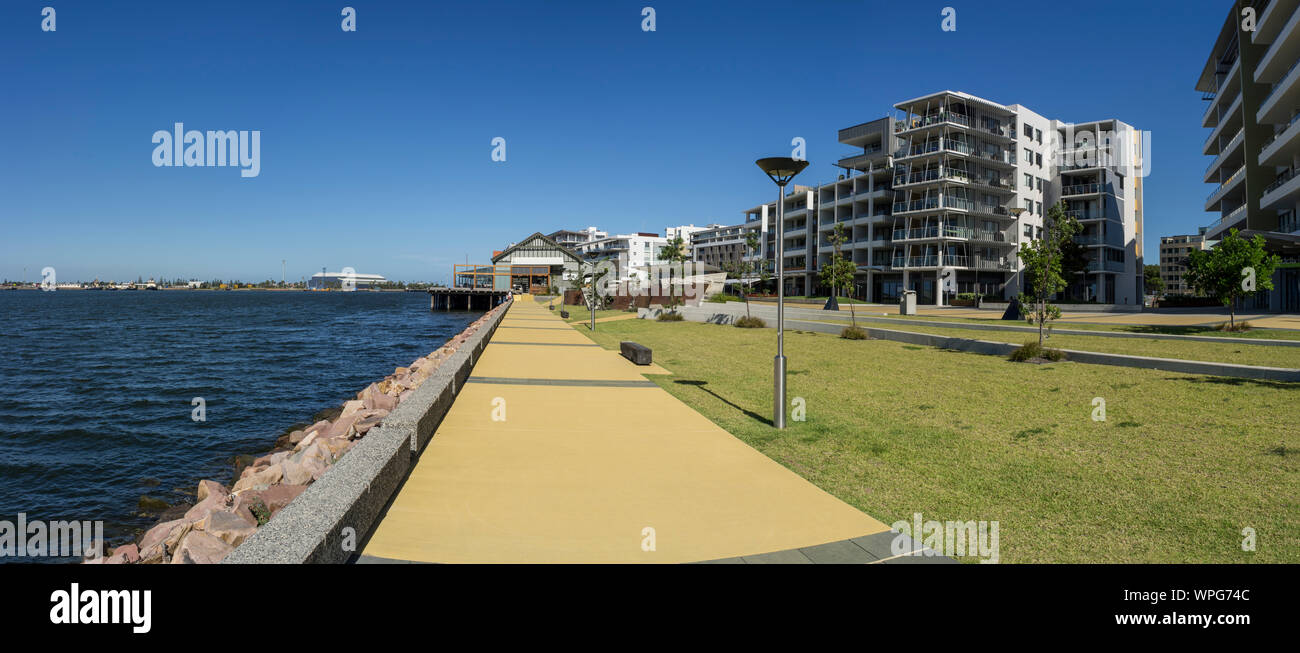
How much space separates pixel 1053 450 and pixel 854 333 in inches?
629

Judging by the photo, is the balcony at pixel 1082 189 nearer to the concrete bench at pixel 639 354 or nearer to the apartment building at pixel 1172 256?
the concrete bench at pixel 639 354

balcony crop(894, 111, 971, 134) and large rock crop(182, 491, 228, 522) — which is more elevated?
balcony crop(894, 111, 971, 134)

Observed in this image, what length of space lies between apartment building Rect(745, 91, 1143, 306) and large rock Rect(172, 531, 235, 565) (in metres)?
57.2

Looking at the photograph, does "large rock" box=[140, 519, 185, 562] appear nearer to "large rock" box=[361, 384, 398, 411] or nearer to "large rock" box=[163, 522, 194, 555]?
"large rock" box=[163, 522, 194, 555]

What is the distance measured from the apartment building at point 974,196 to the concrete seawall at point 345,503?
5533 cm

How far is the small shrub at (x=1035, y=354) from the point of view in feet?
50.4

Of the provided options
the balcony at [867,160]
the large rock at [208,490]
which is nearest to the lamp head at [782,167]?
the large rock at [208,490]

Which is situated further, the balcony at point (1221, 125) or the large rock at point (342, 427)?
the balcony at point (1221, 125)

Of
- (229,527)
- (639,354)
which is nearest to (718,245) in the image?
(639,354)

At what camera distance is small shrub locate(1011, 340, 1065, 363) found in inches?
604

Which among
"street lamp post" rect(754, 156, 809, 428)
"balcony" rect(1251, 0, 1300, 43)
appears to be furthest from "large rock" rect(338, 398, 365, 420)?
"balcony" rect(1251, 0, 1300, 43)

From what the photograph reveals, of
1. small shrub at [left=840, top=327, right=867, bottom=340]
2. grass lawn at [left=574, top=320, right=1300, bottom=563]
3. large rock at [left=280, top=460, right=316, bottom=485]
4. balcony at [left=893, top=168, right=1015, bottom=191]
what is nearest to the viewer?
grass lawn at [left=574, top=320, right=1300, bottom=563]
